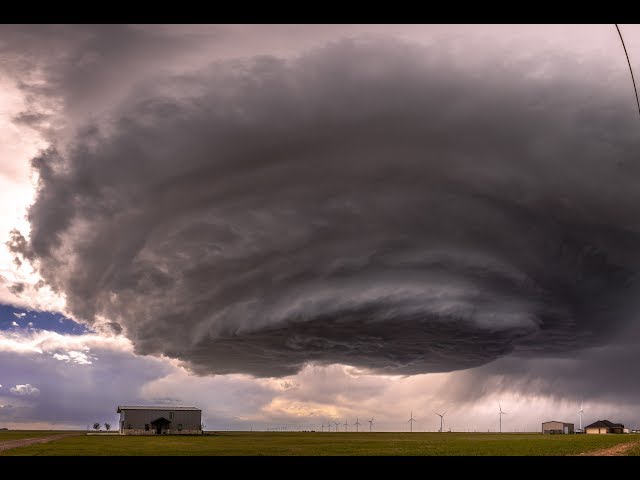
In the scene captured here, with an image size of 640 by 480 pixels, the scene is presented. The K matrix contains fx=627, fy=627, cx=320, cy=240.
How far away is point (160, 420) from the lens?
12644 centimetres

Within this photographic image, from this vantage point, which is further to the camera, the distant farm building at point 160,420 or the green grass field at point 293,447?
the distant farm building at point 160,420

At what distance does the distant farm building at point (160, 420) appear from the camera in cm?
12462

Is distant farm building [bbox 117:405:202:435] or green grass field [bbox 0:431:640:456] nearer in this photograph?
green grass field [bbox 0:431:640:456]

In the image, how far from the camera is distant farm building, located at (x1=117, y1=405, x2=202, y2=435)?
124625 millimetres

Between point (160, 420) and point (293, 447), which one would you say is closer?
point (293, 447)
